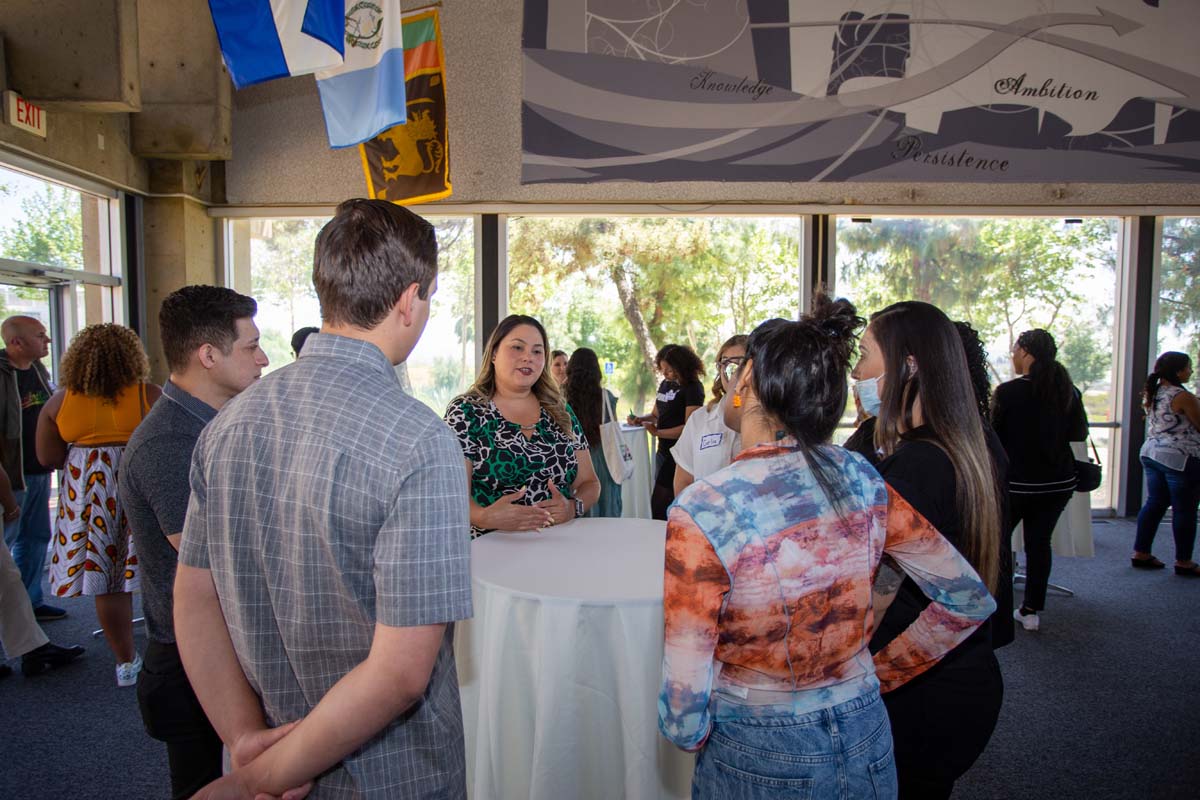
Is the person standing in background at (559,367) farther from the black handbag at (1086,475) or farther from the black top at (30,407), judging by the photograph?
the black handbag at (1086,475)

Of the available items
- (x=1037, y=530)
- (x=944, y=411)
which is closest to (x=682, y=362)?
(x=1037, y=530)

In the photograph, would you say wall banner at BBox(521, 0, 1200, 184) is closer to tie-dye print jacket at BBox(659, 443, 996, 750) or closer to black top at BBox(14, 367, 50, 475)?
black top at BBox(14, 367, 50, 475)

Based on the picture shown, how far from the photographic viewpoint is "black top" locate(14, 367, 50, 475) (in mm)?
4316

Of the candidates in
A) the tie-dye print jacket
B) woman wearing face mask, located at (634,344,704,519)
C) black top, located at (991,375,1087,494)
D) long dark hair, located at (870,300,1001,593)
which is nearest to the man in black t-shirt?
woman wearing face mask, located at (634,344,704,519)

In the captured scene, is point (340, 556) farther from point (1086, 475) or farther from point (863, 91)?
point (863, 91)

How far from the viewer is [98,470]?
142 inches

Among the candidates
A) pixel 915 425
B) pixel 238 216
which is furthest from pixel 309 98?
pixel 915 425

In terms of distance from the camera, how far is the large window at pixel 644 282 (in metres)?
6.71

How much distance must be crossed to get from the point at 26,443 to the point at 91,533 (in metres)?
1.31

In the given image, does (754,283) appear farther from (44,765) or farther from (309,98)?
(44,765)

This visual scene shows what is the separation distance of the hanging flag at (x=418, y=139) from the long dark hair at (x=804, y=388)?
5140 millimetres

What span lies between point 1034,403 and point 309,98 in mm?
6125

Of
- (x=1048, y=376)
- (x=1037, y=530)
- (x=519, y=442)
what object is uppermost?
(x=1048, y=376)

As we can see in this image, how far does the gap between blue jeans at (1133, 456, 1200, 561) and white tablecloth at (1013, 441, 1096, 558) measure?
62cm
